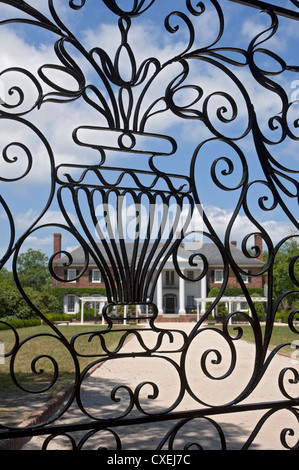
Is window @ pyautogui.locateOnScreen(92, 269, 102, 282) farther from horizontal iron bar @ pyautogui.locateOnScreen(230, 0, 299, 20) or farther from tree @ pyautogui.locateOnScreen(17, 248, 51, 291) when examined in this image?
horizontal iron bar @ pyautogui.locateOnScreen(230, 0, 299, 20)

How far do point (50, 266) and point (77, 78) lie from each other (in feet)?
2.55

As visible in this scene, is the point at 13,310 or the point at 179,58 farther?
the point at 13,310

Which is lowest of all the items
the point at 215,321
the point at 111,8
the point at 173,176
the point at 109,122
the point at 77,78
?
→ the point at 215,321

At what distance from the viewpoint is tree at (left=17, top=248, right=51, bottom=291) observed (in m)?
45.6

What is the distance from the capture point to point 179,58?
196 centimetres

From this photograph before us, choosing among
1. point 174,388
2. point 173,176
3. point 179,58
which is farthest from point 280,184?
point 174,388

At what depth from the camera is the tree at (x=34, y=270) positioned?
45.6m

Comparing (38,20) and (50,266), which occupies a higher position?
(38,20)

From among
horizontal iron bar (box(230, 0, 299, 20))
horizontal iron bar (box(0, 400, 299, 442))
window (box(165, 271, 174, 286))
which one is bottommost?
horizontal iron bar (box(0, 400, 299, 442))

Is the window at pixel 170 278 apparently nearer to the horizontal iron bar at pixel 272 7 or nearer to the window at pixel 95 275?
the window at pixel 95 275

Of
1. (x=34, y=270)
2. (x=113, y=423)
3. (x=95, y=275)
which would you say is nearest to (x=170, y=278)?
(x=95, y=275)

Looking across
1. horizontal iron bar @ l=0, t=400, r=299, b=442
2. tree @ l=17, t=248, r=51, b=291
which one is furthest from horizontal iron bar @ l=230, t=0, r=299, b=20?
tree @ l=17, t=248, r=51, b=291
